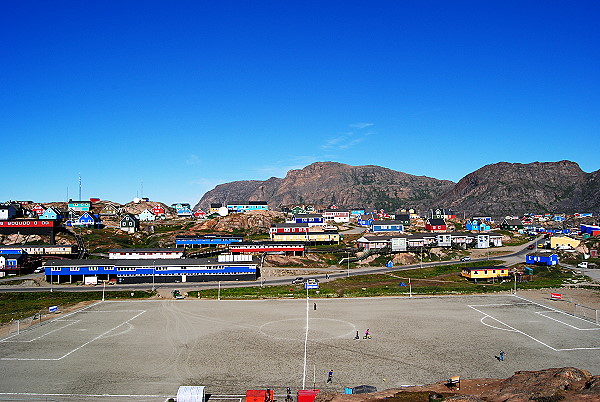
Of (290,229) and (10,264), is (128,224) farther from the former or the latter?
(290,229)

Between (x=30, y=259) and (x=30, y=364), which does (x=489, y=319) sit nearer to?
(x=30, y=364)

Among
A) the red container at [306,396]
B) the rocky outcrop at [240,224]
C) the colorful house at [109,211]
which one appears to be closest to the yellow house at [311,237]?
the rocky outcrop at [240,224]

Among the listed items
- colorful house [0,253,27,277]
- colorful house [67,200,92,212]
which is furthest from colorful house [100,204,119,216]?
colorful house [0,253,27,277]

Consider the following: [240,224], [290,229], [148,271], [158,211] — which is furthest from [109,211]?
[148,271]

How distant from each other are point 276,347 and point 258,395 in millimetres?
11409

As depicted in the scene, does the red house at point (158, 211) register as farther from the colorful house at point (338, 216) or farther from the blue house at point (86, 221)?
the colorful house at point (338, 216)

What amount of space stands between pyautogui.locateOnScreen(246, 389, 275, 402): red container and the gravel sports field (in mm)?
1863

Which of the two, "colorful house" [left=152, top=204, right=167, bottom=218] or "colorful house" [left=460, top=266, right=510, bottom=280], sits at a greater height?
"colorful house" [left=152, top=204, right=167, bottom=218]

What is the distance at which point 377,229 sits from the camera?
126 m

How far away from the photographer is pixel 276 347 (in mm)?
37312

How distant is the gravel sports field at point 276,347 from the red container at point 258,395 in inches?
73.3

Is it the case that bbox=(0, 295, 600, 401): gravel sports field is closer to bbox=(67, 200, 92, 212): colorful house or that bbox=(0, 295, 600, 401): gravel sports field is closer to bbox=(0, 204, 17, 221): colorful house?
bbox=(0, 204, 17, 221): colorful house

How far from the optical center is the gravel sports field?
2978 cm

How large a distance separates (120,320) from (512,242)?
106445mm
